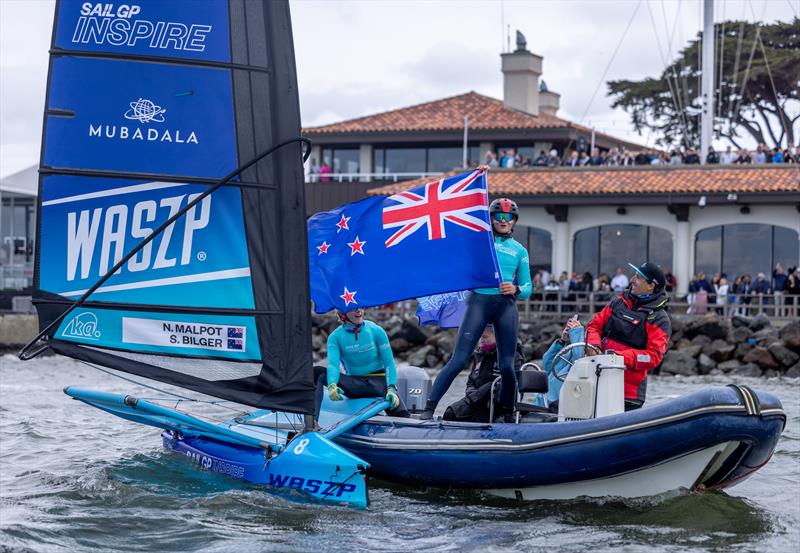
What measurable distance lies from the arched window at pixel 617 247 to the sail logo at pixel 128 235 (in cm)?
2681

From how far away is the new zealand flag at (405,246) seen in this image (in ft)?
35.8

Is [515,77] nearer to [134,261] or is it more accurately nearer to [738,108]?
[738,108]

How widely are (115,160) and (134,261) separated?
92cm

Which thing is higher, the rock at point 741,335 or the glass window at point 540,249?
the glass window at point 540,249

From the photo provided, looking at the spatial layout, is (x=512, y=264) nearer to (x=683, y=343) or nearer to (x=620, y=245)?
(x=683, y=343)

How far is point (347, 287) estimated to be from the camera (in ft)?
38.1

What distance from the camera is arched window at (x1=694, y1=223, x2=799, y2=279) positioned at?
34.7 metres

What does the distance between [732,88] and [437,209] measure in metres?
42.2

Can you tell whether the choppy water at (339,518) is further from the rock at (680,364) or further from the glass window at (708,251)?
the glass window at (708,251)

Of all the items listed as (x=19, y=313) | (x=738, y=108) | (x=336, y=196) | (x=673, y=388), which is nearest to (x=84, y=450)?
(x=673, y=388)

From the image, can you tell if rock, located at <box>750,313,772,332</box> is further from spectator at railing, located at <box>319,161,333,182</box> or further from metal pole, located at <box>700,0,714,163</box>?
spectator at railing, located at <box>319,161,333,182</box>

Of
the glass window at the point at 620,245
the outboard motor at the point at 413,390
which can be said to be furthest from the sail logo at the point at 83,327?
the glass window at the point at 620,245

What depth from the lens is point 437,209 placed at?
36.8 feet

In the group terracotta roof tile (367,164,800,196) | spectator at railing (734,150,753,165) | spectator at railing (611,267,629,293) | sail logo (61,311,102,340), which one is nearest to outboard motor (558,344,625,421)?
sail logo (61,311,102,340)
